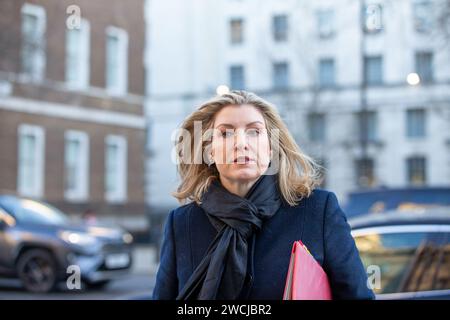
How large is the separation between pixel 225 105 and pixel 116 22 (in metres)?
23.7

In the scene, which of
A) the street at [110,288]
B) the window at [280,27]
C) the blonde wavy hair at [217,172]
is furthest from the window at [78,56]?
the blonde wavy hair at [217,172]

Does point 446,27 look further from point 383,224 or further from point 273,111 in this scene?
point 273,111

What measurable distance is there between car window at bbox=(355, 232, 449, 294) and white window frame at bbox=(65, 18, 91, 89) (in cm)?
1991

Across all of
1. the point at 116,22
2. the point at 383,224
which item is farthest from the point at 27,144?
the point at 383,224

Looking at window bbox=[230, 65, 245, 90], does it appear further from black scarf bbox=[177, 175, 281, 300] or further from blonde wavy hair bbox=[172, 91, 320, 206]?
black scarf bbox=[177, 175, 281, 300]

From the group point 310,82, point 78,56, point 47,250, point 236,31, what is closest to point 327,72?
point 236,31

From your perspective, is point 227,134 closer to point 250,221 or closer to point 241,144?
point 241,144

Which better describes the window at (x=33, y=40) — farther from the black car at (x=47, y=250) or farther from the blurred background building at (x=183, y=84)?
the black car at (x=47, y=250)

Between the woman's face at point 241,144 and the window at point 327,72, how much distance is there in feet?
125

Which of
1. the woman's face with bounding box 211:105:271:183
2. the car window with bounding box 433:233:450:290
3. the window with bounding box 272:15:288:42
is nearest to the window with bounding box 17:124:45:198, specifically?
the window with bounding box 272:15:288:42

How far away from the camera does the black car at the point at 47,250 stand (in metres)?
11.2

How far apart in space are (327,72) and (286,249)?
3937cm

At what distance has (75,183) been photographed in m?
25.1

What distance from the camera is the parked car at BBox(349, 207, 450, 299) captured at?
14.2ft
